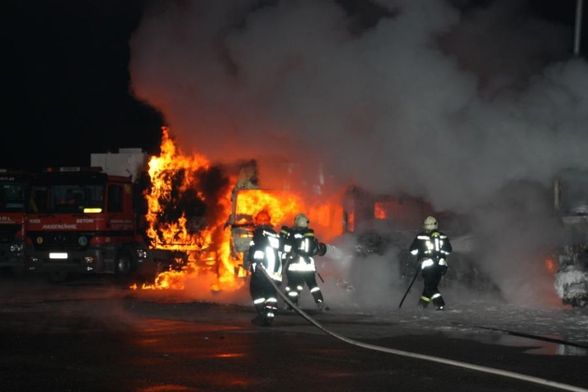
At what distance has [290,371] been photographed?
8.85 metres

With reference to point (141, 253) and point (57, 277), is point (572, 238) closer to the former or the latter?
point (141, 253)

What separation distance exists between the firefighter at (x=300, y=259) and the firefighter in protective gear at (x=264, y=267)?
1.05m

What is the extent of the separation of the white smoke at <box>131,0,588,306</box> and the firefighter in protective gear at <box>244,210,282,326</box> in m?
3.76

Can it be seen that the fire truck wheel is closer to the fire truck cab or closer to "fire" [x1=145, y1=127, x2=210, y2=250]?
the fire truck cab

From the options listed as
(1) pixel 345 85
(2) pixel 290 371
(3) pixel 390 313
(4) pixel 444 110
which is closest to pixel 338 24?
(1) pixel 345 85

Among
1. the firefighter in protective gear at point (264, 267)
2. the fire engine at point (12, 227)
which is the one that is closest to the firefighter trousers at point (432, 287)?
the firefighter in protective gear at point (264, 267)

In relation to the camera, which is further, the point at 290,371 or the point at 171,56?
the point at 171,56

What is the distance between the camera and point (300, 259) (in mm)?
14625

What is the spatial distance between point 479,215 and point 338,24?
4214 millimetres

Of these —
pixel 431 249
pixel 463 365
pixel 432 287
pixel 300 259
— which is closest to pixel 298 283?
pixel 300 259

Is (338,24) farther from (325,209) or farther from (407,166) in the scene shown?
(325,209)

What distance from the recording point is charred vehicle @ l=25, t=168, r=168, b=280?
22406 mm

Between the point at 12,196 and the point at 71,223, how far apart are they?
3.22 meters

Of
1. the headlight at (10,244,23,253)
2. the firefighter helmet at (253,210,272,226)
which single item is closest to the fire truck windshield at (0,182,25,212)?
the headlight at (10,244,23,253)
